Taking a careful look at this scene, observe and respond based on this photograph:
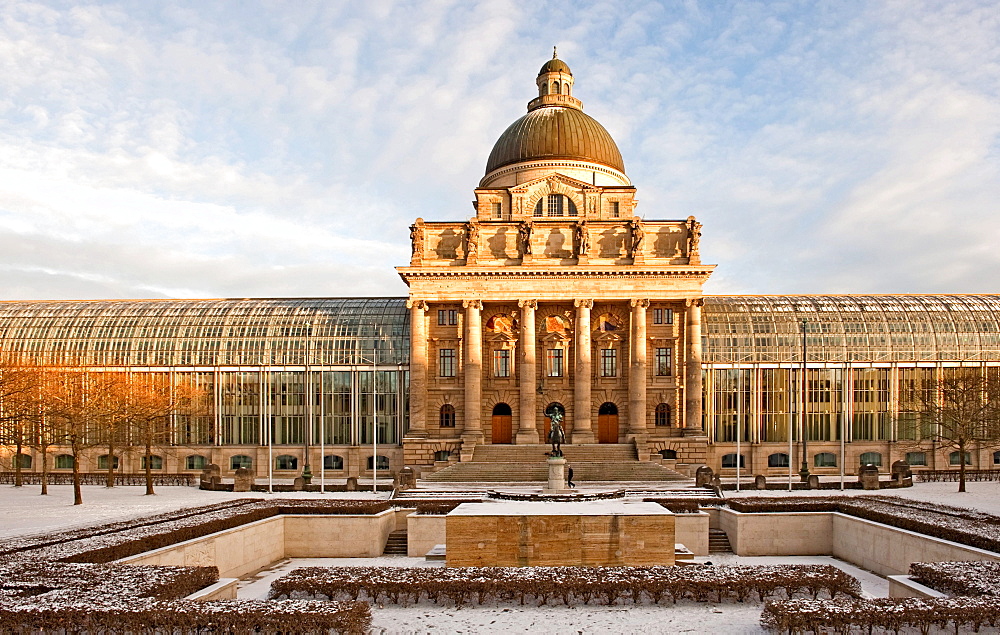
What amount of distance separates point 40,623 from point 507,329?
2131 inches

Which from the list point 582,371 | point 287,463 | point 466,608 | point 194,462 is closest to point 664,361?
point 582,371

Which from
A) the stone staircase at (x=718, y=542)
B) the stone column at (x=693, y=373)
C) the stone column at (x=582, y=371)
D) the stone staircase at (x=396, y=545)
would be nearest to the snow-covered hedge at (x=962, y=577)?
the stone staircase at (x=718, y=542)

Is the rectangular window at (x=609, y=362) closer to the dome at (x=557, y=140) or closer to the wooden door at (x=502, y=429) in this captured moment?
the wooden door at (x=502, y=429)

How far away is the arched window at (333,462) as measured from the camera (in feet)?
246

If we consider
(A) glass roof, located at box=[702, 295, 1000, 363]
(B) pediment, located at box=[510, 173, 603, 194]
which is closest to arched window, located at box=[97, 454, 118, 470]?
(B) pediment, located at box=[510, 173, 603, 194]

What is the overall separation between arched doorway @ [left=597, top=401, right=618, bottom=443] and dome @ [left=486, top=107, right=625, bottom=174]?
23840 mm

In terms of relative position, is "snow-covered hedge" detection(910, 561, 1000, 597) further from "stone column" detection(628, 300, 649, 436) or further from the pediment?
the pediment

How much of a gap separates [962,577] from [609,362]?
160ft

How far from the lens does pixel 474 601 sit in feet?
87.0

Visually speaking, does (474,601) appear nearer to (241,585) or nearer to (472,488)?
(241,585)

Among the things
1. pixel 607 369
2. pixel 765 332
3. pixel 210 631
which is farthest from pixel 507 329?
pixel 210 631

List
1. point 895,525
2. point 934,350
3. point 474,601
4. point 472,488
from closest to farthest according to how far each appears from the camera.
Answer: point 474,601
point 895,525
point 472,488
point 934,350

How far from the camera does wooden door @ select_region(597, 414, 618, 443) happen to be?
72000 mm

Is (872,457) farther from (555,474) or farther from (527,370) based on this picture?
(555,474)
